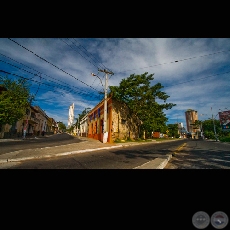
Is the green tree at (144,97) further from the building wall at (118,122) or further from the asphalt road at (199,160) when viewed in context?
the asphalt road at (199,160)

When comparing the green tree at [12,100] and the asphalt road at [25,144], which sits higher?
the green tree at [12,100]

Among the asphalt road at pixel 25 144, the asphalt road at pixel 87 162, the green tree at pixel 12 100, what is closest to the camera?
the asphalt road at pixel 87 162

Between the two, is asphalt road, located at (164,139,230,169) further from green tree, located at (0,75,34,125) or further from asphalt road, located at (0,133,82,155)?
green tree, located at (0,75,34,125)

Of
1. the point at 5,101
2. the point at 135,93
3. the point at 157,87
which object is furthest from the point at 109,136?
the point at 5,101

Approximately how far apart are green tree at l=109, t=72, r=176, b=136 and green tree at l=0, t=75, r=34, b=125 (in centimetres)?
1174

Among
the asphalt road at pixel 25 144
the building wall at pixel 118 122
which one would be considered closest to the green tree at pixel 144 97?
the building wall at pixel 118 122

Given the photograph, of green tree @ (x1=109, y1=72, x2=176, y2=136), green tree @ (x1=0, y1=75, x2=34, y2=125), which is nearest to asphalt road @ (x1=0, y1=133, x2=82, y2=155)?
green tree @ (x1=0, y1=75, x2=34, y2=125)

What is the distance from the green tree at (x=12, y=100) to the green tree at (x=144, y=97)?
38.5ft

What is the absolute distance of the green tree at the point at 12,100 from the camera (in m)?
15.4

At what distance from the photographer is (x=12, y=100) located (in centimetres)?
1694
